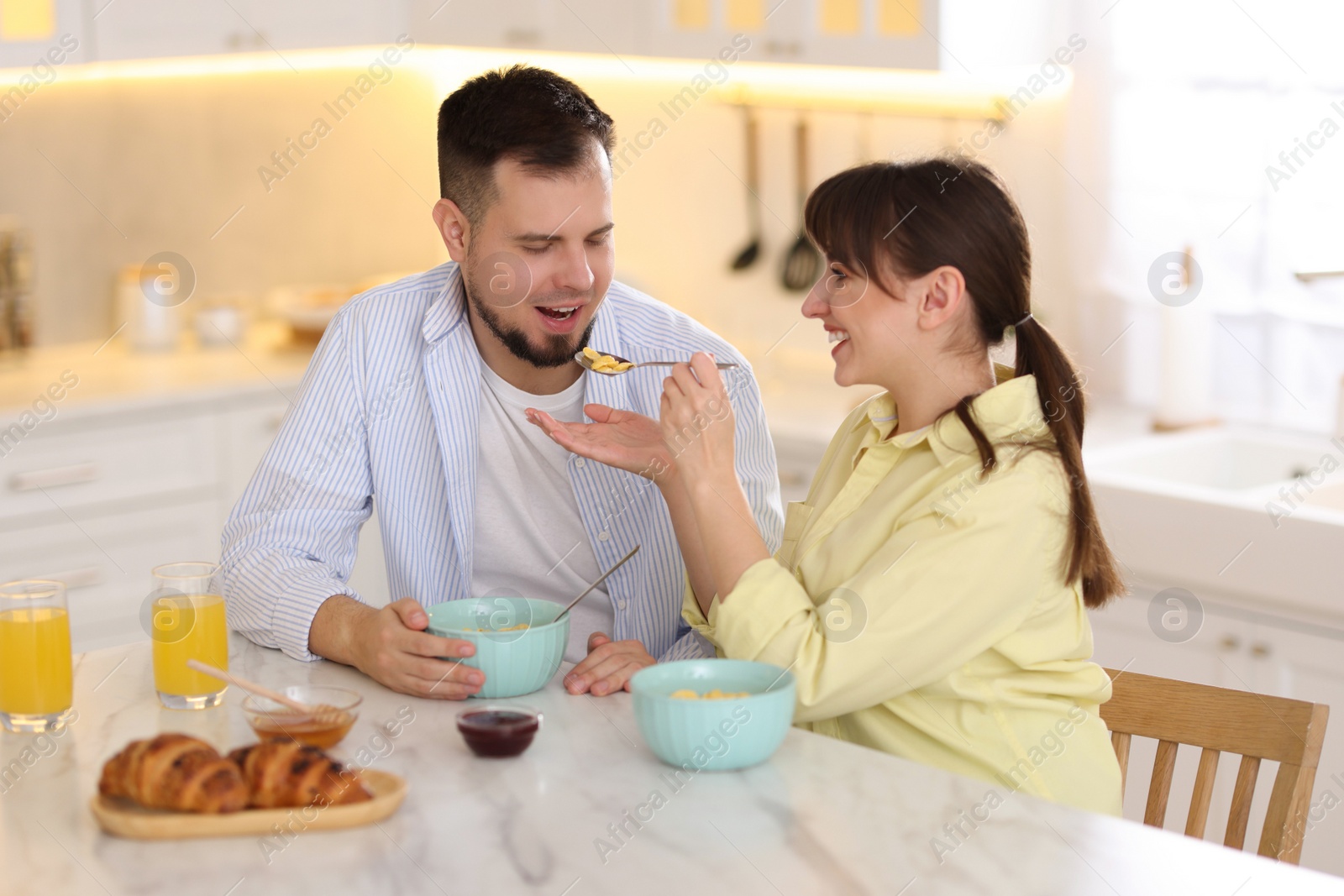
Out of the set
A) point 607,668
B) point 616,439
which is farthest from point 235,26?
point 607,668

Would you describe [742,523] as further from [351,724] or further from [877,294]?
[351,724]

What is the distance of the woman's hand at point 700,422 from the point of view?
4.75 feet

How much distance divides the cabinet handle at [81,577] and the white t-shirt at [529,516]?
1.55 metres

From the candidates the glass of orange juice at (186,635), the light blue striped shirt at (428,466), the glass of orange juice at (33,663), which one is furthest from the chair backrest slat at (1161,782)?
the glass of orange juice at (33,663)

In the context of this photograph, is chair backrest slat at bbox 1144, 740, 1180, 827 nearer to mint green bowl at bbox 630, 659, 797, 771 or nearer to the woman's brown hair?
the woman's brown hair

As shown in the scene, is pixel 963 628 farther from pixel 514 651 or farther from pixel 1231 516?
pixel 1231 516

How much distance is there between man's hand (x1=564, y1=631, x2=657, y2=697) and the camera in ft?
4.66

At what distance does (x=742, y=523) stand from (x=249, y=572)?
1.98 feet

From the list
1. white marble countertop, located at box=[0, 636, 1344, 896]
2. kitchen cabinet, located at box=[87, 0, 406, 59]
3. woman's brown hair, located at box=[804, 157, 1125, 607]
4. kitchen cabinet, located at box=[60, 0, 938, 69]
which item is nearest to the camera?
white marble countertop, located at box=[0, 636, 1344, 896]

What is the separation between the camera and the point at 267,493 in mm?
1778

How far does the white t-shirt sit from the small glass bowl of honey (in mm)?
643

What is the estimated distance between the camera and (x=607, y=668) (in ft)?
4.73

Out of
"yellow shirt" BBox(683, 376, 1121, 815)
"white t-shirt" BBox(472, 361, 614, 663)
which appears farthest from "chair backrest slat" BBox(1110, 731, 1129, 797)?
"white t-shirt" BBox(472, 361, 614, 663)

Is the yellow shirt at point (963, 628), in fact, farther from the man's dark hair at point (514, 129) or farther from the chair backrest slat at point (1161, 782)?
the man's dark hair at point (514, 129)
